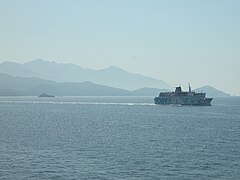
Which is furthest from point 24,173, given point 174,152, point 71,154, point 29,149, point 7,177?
point 174,152

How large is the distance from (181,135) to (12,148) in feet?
147

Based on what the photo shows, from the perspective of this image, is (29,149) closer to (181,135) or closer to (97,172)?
(97,172)

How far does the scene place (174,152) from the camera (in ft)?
239

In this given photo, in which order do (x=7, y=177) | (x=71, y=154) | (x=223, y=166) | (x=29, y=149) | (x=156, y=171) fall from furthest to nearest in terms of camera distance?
(x=29, y=149) < (x=71, y=154) < (x=223, y=166) < (x=156, y=171) < (x=7, y=177)

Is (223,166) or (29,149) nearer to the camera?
(223,166)

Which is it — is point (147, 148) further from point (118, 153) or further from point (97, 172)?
point (97, 172)

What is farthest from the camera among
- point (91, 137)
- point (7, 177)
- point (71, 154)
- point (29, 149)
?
point (91, 137)

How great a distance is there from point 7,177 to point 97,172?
40.9 ft

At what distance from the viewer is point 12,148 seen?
3049 inches

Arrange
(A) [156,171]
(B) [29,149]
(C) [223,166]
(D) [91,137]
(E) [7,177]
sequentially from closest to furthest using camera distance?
(E) [7,177] → (A) [156,171] → (C) [223,166] → (B) [29,149] → (D) [91,137]

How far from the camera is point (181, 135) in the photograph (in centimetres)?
10169

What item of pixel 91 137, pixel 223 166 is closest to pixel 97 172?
pixel 223 166

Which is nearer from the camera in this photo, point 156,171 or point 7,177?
point 7,177

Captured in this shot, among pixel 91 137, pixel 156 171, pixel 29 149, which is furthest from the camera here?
pixel 91 137
